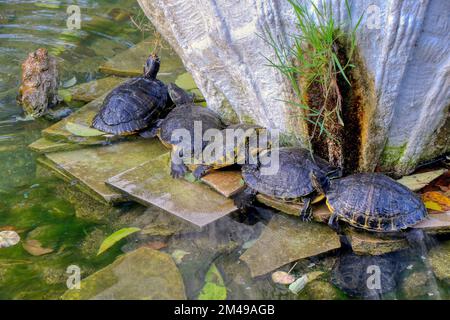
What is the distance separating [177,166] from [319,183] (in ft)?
4.16

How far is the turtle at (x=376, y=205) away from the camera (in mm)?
4141

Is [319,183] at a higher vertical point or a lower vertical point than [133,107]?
lower

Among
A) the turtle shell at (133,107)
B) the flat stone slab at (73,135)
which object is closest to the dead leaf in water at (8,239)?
the flat stone slab at (73,135)

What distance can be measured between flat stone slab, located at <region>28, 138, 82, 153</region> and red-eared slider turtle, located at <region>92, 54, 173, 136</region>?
342 millimetres

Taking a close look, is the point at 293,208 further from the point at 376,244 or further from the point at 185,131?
the point at 185,131

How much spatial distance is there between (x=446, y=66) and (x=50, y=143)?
3.54 meters

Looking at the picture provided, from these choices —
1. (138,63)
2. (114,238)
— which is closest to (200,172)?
(114,238)

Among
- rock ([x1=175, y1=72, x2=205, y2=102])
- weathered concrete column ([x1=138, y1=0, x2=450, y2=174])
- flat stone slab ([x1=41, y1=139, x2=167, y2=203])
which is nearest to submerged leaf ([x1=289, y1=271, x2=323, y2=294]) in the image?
weathered concrete column ([x1=138, y1=0, x2=450, y2=174])

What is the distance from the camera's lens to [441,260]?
407cm

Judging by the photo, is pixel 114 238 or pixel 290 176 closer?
pixel 114 238

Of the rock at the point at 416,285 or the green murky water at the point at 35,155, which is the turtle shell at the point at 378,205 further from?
the green murky water at the point at 35,155

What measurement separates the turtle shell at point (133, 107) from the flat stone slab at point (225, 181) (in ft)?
3.87

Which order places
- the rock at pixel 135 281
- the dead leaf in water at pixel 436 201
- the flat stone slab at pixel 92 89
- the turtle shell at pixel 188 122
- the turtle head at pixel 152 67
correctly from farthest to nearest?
the flat stone slab at pixel 92 89 < the turtle head at pixel 152 67 < the turtle shell at pixel 188 122 < the dead leaf in water at pixel 436 201 < the rock at pixel 135 281

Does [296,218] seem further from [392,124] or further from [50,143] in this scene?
[50,143]
